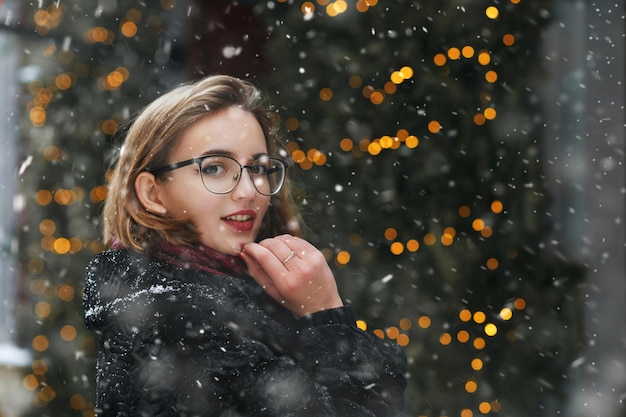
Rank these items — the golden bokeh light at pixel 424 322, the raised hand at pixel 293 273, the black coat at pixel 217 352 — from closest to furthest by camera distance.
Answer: the black coat at pixel 217 352
the raised hand at pixel 293 273
the golden bokeh light at pixel 424 322

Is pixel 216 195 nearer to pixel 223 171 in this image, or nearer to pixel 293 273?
pixel 223 171

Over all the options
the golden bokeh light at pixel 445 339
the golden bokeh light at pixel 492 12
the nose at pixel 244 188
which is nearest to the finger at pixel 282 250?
the nose at pixel 244 188

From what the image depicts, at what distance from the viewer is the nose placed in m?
1.57

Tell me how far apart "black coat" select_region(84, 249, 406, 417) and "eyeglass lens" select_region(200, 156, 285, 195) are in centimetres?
17

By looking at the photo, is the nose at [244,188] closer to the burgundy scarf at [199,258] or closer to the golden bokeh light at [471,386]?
the burgundy scarf at [199,258]

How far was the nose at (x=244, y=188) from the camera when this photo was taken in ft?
5.15

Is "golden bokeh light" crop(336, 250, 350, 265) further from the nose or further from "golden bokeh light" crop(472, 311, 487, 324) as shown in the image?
the nose

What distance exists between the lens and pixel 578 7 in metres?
3.72

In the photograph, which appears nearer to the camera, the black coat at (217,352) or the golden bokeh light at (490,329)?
the black coat at (217,352)

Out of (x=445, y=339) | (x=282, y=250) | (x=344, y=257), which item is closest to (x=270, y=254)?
(x=282, y=250)

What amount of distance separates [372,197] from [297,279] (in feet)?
4.96

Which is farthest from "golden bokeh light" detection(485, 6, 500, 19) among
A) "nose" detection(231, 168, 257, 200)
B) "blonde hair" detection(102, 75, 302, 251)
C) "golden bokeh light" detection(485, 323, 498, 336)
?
"nose" detection(231, 168, 257, 200)

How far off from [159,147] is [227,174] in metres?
0.14

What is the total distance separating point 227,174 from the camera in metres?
1.57
